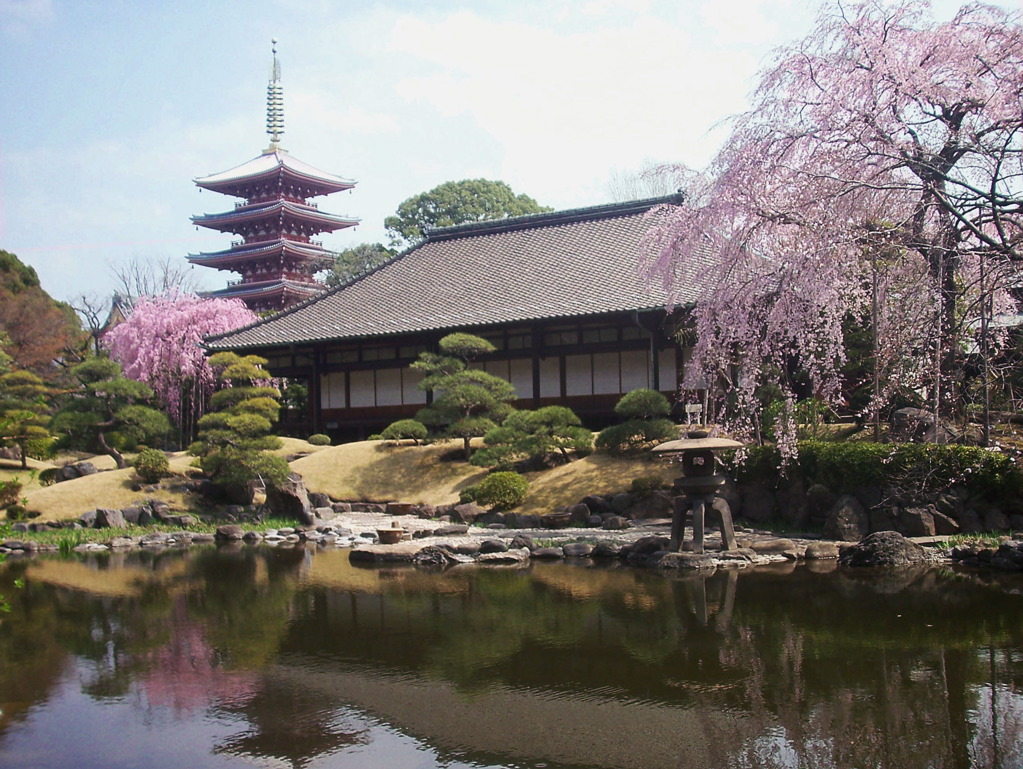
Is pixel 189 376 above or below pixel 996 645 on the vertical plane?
above

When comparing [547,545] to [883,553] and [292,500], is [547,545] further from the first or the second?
[292,500]

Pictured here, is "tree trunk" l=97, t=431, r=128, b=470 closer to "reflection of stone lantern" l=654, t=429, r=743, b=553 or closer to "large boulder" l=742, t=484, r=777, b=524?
"large boulder" l=742, t=484, r=777, b=524

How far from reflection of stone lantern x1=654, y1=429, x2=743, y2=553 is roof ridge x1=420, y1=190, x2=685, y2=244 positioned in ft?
42.4

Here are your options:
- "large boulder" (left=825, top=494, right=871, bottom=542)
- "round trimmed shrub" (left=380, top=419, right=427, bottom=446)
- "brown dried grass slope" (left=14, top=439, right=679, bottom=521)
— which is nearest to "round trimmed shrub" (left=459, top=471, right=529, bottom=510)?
"brown dried grass slope" (left=14, top=439, right=679, bottom=521)

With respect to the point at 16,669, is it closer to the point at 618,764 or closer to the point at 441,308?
the point at 618,764

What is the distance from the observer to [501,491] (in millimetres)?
16531

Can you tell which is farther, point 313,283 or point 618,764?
point 313,283

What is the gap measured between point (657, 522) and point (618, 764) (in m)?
10.3

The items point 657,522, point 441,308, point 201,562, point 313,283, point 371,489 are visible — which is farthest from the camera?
point 313,283

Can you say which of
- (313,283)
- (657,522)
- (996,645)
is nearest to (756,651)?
(996,645)

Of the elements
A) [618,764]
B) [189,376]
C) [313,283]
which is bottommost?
[618,764]

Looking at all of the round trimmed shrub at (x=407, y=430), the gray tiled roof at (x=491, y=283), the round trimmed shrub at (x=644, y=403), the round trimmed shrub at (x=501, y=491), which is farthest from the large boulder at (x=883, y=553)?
the round trimmed shrub at (x=407, y=430)

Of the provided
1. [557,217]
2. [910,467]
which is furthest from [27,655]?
[557,217]

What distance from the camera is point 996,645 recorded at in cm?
713
